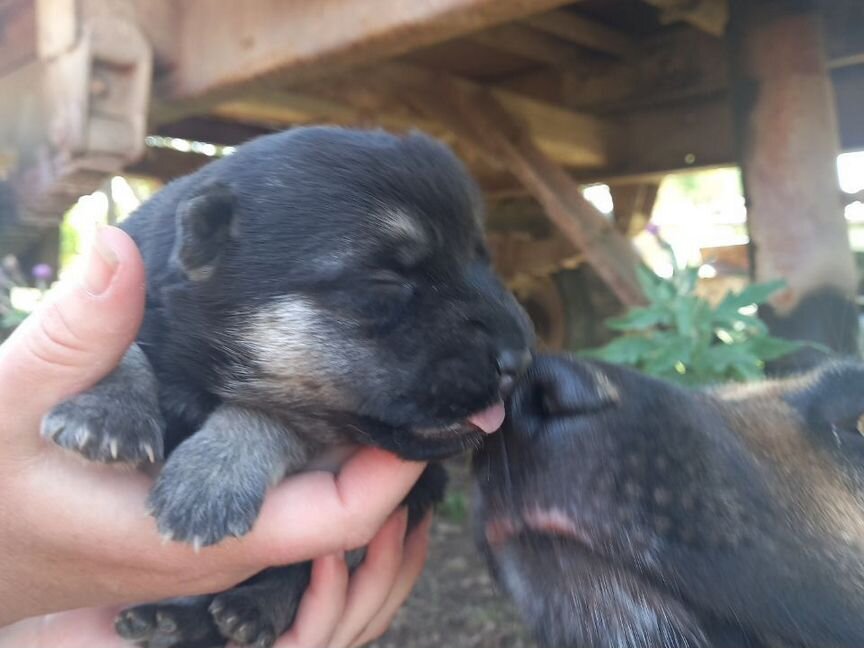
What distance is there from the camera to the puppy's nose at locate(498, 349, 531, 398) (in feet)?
6.07

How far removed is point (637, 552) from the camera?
1723 mm

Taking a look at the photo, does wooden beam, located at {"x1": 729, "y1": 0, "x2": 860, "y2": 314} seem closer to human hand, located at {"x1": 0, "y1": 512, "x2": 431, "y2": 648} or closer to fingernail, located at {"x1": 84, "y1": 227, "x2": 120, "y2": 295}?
human hand, located at {"x1": 0, "y1": 512, "x2": 431, "y2": 648}

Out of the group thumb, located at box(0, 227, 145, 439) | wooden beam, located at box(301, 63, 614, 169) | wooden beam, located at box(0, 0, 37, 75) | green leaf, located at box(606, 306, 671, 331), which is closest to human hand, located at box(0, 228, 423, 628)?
thumb, located at box(0, 227, 145, 439)

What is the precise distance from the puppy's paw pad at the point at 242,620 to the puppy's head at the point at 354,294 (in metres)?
0.51

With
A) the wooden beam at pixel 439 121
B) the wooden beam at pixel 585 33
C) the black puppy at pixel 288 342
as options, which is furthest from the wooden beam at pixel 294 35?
the wooden beam at pixel 585 33

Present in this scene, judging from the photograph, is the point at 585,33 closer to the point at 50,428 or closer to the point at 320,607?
the point at 320,607

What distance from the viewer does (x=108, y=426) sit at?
70.5 inches

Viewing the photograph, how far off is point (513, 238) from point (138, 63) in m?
3.78

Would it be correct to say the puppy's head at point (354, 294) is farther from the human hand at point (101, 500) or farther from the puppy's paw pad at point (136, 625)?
the puppy's paw pad at point (136, 625)

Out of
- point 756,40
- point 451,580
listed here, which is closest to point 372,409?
point 756,40

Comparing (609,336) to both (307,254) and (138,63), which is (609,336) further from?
(307,254)

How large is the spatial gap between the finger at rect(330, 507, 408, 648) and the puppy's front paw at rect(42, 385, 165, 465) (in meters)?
0.79

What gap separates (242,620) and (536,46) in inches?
157

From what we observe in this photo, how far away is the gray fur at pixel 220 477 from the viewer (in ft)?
5.70
